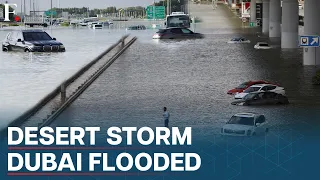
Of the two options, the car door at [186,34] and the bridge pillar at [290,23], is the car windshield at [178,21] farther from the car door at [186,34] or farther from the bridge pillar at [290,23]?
the bridge pillar at [290,23]

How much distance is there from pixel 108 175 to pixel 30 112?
14.1 meters

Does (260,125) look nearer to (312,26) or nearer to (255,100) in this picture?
(255,100)

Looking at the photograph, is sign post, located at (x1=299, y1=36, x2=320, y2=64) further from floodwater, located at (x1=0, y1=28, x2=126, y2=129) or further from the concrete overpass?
floodwater, located at (x1=0, y1=28, x2=126, y2=129)

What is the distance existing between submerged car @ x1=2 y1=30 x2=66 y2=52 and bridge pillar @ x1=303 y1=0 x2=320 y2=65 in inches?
909

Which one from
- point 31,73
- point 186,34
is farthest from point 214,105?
point 186,34

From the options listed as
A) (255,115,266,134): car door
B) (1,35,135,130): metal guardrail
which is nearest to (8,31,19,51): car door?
(1,35,135,130): metal guardrail

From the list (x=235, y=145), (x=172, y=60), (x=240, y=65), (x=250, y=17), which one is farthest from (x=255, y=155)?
(x=250, y=17)

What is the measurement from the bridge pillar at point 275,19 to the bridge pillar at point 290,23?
65.6ft

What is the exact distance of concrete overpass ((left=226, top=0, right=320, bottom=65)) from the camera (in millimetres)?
56031

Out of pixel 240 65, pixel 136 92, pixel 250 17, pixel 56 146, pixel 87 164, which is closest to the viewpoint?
pixel 87 164

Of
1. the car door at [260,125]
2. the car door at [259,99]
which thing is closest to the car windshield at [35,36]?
the car door at [259,99]

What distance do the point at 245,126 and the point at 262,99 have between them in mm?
9069

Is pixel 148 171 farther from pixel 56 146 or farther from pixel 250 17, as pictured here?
pixel 250 17

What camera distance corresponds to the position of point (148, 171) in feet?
64.7
